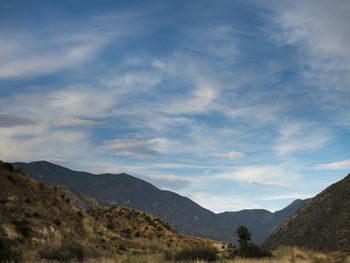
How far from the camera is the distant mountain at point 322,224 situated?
1934 inches

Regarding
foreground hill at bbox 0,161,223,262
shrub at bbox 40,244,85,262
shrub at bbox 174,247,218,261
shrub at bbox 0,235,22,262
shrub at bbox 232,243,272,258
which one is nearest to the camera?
shrub at bbox 0,235,22,262

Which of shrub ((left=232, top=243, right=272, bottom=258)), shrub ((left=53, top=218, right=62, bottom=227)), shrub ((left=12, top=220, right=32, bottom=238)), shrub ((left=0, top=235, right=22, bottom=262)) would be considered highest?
shrub ((left=53, top=218, right=62, bottom=227))

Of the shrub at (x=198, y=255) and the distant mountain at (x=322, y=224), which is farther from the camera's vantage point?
the distant mountain at (x=322, y=224)

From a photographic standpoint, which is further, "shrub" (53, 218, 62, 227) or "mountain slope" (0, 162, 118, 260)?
"shrub" (53, 218, 62, 227)

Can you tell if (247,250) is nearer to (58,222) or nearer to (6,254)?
(6,254)

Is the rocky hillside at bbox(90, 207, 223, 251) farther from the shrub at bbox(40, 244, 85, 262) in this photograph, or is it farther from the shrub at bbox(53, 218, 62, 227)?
the shrub at bbox(40, 244, 85, 262)

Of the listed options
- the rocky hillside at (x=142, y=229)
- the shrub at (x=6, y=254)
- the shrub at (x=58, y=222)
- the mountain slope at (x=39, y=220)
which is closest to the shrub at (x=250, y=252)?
the mountain slope at (x=39, y=220)

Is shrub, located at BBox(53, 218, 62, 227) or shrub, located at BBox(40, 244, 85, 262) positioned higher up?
shrub, located at BBox(53, 218, 62, 227)

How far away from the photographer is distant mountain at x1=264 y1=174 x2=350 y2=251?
4912cm

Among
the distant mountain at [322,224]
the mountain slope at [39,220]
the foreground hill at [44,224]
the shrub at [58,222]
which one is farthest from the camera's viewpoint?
the shrub at [58,222]

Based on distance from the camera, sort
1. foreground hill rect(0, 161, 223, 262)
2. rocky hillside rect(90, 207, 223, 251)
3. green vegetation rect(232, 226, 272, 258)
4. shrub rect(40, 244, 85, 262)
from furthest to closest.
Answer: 1. rocky hillside rect(90, 207, 223, 251)
2. foreground hill rect(0, 161, 223, 262)
3. green vegetation rect(232, 226, 272, 258)
4. shrub rect(40, 244, 85, 262)

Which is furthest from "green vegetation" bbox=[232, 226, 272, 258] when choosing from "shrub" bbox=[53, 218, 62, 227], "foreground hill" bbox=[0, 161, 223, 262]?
"shrub" bbox=[53, 218, 62, 227]

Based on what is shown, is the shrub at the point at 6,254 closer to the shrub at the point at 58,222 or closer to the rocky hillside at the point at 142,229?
the shrub at the point at 58,222

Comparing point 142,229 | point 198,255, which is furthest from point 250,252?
point 142,229
